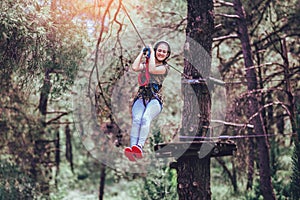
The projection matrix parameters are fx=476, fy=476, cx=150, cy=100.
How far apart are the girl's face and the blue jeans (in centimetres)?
37

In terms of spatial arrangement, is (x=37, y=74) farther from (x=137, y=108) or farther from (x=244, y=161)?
(x=244, y=161)

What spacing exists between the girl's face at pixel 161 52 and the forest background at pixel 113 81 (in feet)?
4.86

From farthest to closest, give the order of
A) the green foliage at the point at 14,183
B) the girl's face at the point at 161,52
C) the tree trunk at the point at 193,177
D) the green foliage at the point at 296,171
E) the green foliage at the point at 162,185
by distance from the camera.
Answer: the green foliage at the point at 14,183 → the green foliage at the point at 162,185 → the green foliage at the point at 296,171 → the tree trunk at the point at 193,177 → the girl's face at the point at 161,52

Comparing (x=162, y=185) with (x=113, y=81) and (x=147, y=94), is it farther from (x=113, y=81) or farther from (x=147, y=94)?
(x=147, y=94)

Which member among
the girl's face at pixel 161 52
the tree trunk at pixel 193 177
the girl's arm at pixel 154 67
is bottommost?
the tree trunk at pixel 193 177

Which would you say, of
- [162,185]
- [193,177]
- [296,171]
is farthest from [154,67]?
[162,185]

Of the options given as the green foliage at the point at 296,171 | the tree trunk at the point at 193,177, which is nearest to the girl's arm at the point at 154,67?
the tree trunk at the point at 193,177

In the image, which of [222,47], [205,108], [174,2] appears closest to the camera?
[205,108]

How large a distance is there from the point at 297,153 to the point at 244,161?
856mm

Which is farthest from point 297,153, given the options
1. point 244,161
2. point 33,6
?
point 33,6

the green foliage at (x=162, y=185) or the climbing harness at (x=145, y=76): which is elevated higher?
the climbing harness at (x=145, y=76)

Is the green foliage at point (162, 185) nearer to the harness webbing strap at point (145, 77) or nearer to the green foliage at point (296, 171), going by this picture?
the green foliage at point (296, 171)

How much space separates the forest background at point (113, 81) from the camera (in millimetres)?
6074

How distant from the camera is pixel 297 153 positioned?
7668 millimetres
